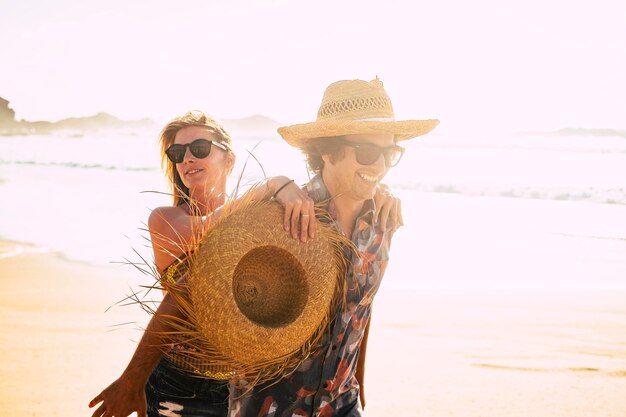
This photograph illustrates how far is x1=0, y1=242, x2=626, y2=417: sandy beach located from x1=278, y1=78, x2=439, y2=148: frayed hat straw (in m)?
2.64

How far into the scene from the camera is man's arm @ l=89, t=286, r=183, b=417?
6.23ft

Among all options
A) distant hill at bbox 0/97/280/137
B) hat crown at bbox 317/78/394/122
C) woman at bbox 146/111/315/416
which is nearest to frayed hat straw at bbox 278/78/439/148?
hat crown at bbox 317/78/394/122

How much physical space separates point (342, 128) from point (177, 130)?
854mm

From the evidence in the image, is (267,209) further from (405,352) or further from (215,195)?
(405,352)

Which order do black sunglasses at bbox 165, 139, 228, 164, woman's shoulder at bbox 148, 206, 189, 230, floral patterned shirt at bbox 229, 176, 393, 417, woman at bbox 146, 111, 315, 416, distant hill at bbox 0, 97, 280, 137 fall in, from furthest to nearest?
distant hill at bbox 0, 97, 280, 137, black sunglasses at bbox 165, 139, 228, 164, woman's shoulder at bbox 148, 206, 189, 230, floral patterned shirt at bbox 229, 176, 393, 417, woman at bbox 146, 111, 315, 416

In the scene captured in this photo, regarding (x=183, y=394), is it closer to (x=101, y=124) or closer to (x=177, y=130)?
(x=177, y=130)

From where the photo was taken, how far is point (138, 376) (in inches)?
76.1

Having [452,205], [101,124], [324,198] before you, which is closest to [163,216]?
[324,198]

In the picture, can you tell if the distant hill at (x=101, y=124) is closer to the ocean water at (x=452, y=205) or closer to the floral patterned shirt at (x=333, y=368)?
the ocean water at (x=452, y=205)

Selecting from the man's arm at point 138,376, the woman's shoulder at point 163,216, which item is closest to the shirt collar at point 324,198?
the woman's shoulder at point 163,216

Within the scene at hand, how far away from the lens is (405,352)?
635 centimetres

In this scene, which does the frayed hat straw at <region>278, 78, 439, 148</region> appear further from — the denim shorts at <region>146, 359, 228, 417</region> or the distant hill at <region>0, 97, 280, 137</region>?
the distant hill at <region>0, 97, 280, 137</region>

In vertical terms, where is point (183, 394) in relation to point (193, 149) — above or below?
below

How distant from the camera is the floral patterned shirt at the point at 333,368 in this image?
7.39 feet
